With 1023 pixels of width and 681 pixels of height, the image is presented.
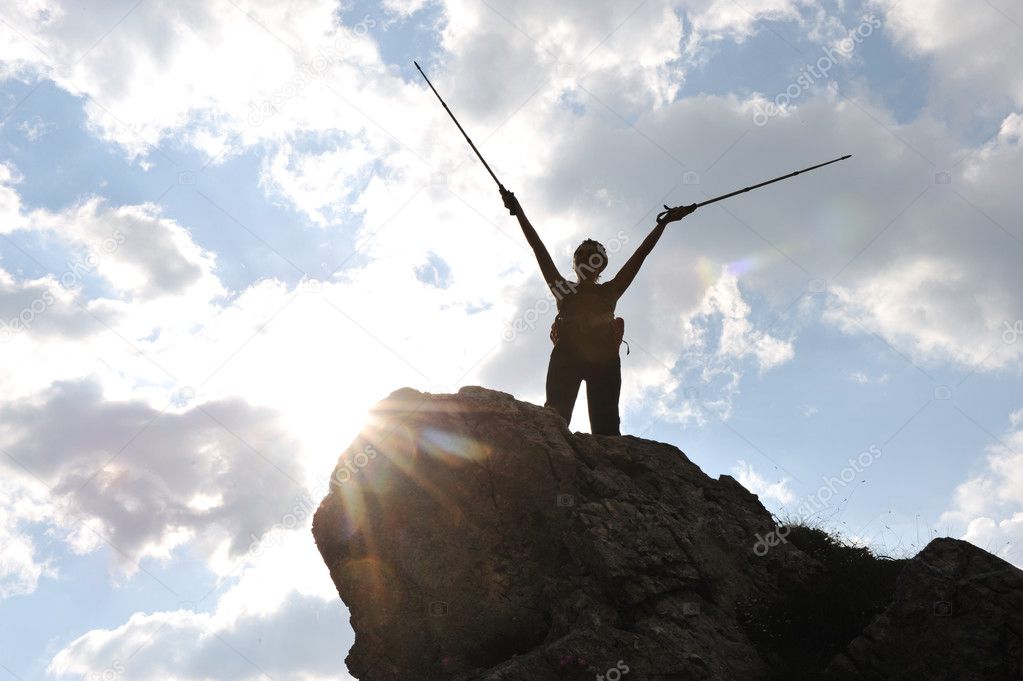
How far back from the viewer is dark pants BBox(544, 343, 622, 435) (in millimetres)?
12648

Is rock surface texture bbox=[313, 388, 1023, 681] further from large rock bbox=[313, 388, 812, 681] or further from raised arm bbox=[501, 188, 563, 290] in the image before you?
raised arm bbox=[501, 188, 563, 290]

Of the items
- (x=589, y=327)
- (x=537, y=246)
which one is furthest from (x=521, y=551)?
(x=537, y=246)

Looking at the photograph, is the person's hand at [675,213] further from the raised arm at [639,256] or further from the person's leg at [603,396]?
the person's leg at [603,396]

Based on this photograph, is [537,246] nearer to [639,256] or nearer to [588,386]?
[639,256]

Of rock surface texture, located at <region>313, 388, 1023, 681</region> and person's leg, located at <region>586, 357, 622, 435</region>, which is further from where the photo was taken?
person's leg, located at <region>586, 357, 622, 435</region>

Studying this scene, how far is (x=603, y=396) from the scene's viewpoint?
41.7 ft

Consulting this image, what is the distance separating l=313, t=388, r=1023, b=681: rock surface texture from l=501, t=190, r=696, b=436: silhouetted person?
58.3 inches

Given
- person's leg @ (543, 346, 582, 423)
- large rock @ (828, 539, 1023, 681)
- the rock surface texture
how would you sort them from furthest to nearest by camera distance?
person's leg @ (543, 346, 582, 423) < the rock surface texture < large rock @ (828, 539, 1023, 681)

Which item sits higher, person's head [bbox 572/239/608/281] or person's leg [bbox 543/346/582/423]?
person's head [bbox 572/239/608/281]

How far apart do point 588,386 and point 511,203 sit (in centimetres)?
334

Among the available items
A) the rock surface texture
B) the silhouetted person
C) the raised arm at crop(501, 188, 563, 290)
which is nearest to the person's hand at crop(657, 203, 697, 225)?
the silhouetted person

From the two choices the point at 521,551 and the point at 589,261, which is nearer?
the point at 521,551

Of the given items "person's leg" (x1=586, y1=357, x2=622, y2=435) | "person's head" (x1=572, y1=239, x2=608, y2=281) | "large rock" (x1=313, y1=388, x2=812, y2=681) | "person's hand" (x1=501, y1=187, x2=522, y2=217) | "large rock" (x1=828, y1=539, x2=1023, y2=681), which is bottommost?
"large rock" (x1=828, y1=539, x2=1023, y2=681)

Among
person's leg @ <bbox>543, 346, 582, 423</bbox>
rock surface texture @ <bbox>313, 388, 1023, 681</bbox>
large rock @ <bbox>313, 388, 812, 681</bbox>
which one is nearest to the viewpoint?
rock surface texture @ <bbox>313, 388, 1023, 681</bbox>
